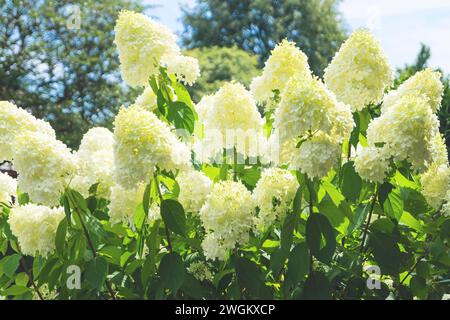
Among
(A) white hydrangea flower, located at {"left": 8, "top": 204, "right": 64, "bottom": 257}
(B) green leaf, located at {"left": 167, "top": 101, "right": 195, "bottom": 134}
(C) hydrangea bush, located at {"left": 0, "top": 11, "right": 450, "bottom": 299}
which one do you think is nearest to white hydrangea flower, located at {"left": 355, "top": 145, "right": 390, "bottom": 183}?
(C) hydrangea bush, located at {"left": 0, "top": 11, "right": 450, "bottom": 299}

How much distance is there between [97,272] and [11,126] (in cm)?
83

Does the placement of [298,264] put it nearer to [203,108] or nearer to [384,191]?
[384,191]

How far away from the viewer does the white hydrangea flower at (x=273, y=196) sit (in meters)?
2.61

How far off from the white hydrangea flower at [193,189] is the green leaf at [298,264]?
0.50m

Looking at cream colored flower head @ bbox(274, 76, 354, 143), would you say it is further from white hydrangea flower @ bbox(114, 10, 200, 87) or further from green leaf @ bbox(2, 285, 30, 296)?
green leaf @ bbox(2, 285, 30, 296)

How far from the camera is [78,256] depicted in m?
2.74

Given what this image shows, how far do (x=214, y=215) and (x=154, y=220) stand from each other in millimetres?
368

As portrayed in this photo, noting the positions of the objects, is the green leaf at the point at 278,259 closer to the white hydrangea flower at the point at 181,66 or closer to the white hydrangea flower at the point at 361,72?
the white hydrangea flower at the point at 361,72

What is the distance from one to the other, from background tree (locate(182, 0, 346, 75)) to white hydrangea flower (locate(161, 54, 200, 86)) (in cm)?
2734

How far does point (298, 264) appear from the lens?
2533 millimetres

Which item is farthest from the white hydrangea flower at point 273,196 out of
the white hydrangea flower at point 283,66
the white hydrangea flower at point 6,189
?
the white hydrangea flower at point 6,189

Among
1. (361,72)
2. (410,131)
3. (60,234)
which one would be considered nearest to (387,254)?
(410,131)

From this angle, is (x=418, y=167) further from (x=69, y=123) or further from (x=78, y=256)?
(x=69, y=123)
